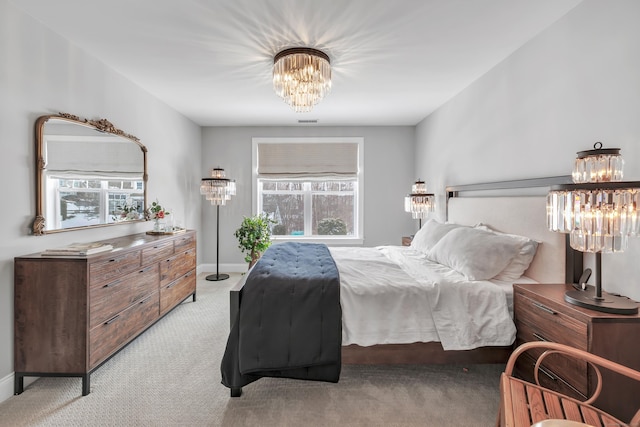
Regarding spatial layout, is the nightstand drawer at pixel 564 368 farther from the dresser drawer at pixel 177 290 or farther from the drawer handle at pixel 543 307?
the dresser drawer at pixel 177 290

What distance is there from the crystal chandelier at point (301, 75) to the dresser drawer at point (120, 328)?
2173mm

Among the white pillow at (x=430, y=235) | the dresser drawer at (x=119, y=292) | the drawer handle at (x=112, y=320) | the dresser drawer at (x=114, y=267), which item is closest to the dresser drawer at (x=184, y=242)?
the dresser drawer at (x=119, y=292)

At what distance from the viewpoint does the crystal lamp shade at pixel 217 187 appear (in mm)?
4461

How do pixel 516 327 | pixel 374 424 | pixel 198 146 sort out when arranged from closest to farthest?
pixel 374 424
pixel 516 327
pixel 198 146

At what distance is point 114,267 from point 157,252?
628 mm

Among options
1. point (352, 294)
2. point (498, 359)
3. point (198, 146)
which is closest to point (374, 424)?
point (352, 294)

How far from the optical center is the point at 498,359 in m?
2.05

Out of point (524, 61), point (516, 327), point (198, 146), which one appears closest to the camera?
point (516, 327)

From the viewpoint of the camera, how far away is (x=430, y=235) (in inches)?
127

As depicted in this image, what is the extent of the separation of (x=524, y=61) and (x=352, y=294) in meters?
2.31

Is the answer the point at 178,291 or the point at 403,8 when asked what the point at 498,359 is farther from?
the point at 178,291

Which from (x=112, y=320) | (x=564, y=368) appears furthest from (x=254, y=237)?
(x=564, y=368)

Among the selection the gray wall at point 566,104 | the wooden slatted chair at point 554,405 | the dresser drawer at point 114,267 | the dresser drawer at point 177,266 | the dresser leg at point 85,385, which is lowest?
the dresser leg at point 85,385

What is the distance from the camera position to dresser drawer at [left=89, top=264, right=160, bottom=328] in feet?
6.85
